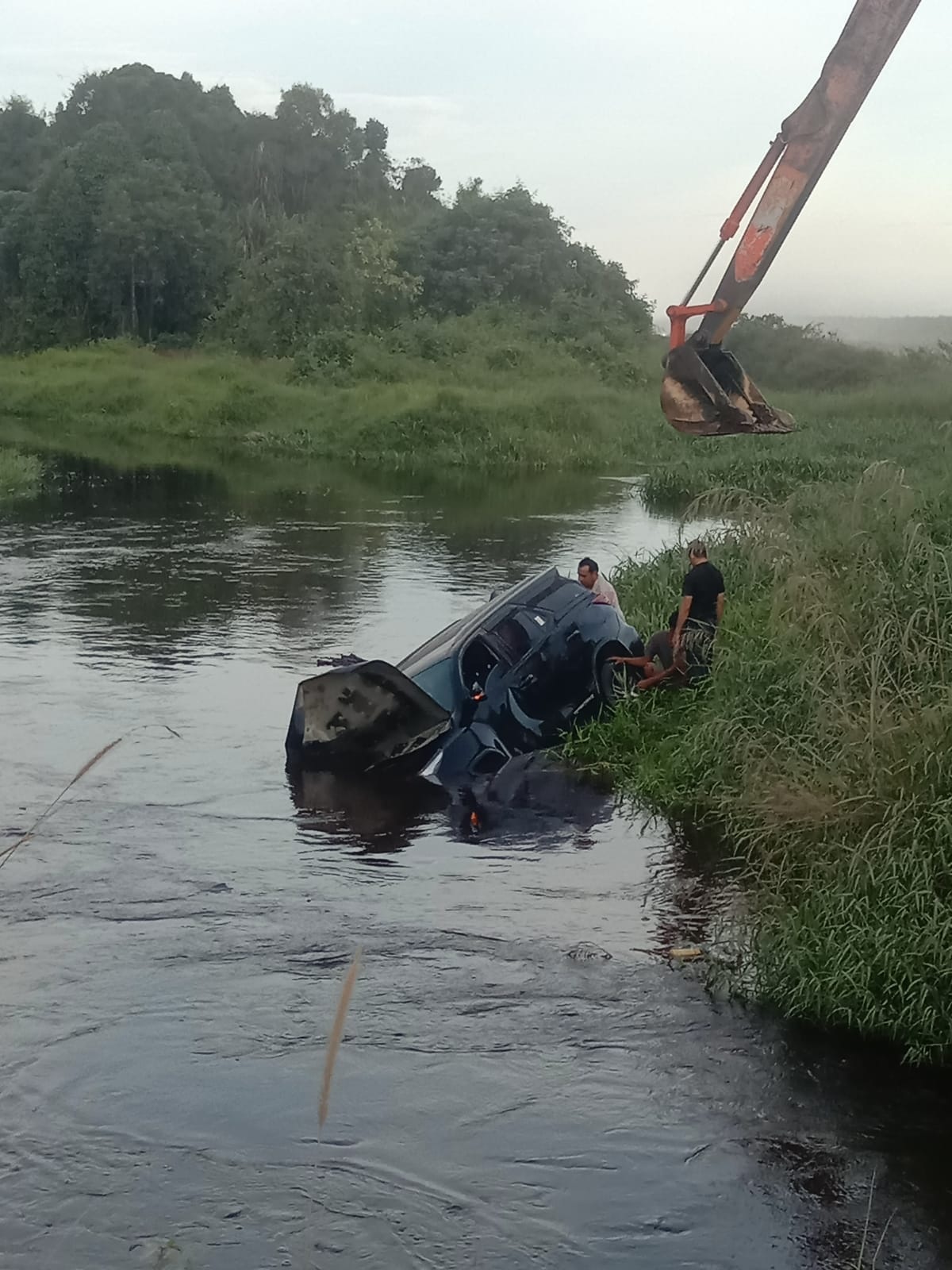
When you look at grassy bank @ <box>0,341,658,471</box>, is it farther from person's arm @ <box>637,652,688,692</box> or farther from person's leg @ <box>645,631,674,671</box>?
person's arm @ <box>637,652,688,692</box>

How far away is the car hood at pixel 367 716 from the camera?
12.3 meters

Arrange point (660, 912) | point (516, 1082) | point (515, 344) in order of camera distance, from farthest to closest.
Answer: point (515, 344) → point (660, 912) → point (516, 1082)

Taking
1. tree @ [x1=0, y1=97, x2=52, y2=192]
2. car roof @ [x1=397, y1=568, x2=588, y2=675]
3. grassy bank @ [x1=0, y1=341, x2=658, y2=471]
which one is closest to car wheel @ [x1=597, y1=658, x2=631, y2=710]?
car roof @ [x1=397, y1=568, x2=588, y2=675]

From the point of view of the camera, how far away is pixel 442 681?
12.6 meters

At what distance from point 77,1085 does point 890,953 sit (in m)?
4.16

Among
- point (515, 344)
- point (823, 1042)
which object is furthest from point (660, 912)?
point (515, 344)

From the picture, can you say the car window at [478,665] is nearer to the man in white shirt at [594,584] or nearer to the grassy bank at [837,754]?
the grassy bank at [837,754]

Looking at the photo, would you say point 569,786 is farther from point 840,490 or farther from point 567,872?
point 840,490

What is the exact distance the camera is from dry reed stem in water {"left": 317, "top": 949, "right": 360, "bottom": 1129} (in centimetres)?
682

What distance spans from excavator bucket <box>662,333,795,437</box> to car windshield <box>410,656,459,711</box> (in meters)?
3.63

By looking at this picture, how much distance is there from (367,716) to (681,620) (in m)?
2.78

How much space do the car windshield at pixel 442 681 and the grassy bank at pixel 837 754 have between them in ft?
4.37

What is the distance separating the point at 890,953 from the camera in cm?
777

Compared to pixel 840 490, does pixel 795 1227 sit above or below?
below
